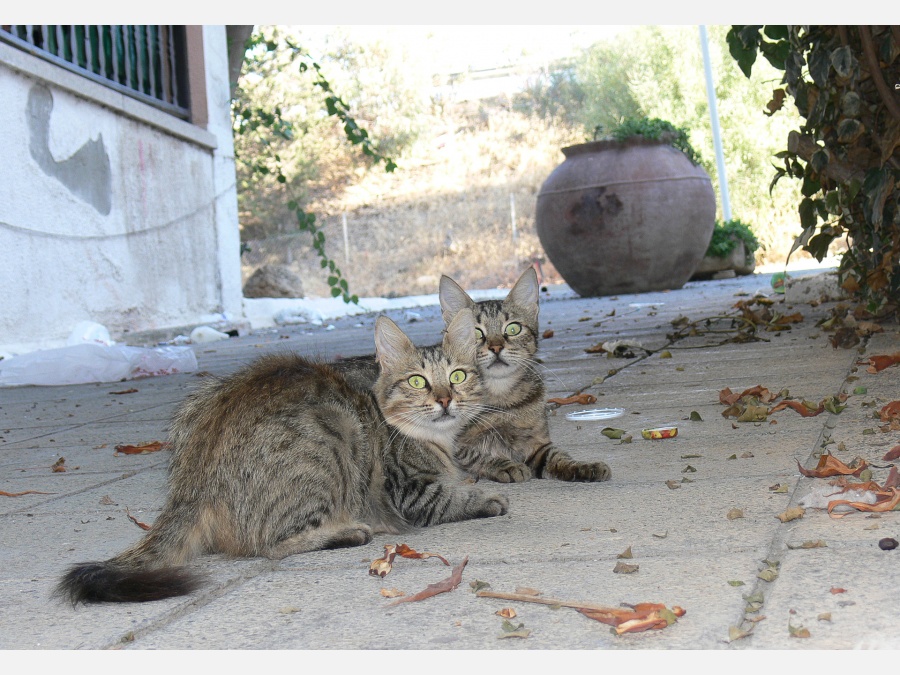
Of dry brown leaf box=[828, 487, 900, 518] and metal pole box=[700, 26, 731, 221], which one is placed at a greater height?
metal pole box=[700, 26, 731, 221]

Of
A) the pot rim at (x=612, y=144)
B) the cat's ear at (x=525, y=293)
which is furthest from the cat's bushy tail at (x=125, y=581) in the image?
the pot rim at (x=612, y=144)

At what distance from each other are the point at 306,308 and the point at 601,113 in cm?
1881

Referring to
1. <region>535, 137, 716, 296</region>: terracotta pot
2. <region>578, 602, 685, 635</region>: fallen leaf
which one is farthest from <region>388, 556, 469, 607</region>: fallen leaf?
<region>535, 137, 716, 296</region>: terracotta pot

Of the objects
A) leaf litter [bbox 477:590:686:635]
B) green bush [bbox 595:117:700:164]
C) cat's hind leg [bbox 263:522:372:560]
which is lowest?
cat's hind leg [bbox 263:522:372:560]

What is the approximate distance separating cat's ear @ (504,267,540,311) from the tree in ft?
5.83

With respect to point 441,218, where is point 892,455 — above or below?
below

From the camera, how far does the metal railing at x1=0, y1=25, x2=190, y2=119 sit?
8531mm

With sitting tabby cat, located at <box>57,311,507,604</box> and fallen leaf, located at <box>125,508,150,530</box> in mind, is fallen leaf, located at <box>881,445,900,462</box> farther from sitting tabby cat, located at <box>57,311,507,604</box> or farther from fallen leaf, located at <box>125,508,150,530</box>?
fallen leaf, located at <box>125,508,150,530</box>

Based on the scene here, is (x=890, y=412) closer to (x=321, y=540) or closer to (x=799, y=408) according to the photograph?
(x=799, y=408)

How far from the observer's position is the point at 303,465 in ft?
8.44

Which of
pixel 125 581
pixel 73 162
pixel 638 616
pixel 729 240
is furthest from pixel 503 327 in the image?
pixel 729 240

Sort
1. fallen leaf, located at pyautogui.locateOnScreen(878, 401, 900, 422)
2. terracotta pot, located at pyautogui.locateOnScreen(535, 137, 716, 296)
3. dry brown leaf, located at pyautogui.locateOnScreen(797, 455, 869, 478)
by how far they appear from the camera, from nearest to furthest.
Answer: dry brown leaf, located at pyautogui.locateOnScreen(797, 455, 869, 478) → fallen leaf, located at pyautogui.locateOnScreen(878, 401, 900, 422) → terracotta pot, located at pyautogui.locateOnScreen(535, 137, 716, 296)

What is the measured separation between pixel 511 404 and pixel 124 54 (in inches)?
316

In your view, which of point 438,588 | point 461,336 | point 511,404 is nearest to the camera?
point 438,588
